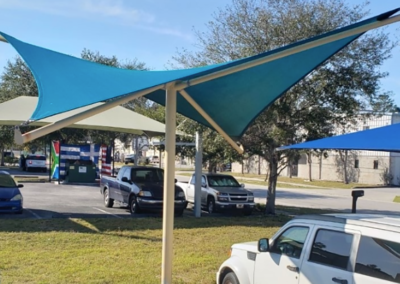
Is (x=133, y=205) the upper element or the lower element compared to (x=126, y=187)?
lower

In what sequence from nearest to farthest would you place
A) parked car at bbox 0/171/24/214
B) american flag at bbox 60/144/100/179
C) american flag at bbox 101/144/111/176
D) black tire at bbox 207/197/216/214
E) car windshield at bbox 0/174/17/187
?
1. parked car at bbox 0/171/24/214
2. car windshield at bbox 0/174/17/187
3. black tire at bbox 207/197/216/214
4. american flag at bbox 101/144/111/176
5. american flag at bbox 60/144/100/179

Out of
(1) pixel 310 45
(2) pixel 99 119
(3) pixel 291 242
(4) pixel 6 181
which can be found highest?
(2) pixel 99 119

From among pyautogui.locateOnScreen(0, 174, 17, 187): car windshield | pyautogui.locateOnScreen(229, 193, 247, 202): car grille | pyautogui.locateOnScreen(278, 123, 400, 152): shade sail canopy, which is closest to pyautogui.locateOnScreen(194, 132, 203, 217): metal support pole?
pyautogui.locateOnScreen(229, 193, 247, 202): car grille

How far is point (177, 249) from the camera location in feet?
35.9

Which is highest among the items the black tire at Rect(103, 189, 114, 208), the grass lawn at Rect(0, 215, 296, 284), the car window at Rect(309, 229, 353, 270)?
the car window at Rect(309, 229, 353, 270)

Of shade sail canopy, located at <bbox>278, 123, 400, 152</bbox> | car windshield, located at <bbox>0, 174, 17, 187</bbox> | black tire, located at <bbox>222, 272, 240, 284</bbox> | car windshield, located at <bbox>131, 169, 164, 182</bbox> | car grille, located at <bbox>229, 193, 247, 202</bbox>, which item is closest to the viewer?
black tire, located at <bbox>222, 272, 240, 284</bbox>

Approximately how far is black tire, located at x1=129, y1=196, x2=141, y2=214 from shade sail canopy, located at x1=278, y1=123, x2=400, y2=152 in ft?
26.8

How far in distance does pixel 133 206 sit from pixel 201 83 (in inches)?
433

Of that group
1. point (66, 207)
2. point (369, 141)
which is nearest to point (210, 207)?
point (66, 207)

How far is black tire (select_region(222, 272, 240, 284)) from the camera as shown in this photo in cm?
630

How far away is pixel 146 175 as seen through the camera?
58.7ft

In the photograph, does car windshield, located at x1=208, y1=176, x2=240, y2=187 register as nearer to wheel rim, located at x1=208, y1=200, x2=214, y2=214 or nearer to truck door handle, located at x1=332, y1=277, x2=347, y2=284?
wheel rim, located at x1=208, y1=200, x2=214, y2=214

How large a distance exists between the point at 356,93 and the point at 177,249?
9339 millimetres

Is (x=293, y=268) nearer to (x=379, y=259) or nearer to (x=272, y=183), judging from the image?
(x=379, y=259)
